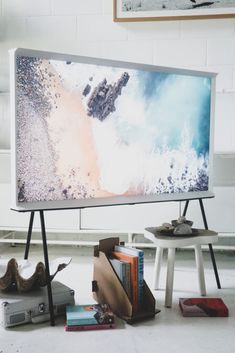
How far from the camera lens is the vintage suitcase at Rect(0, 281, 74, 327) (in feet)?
6.23

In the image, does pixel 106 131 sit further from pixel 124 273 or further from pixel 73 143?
pixel 124 273

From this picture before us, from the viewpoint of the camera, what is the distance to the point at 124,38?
10.3 feet

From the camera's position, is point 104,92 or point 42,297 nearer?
point 42,297

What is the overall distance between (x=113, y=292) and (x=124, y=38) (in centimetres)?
182

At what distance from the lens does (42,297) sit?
6.49 feet

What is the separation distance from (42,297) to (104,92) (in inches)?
37.7

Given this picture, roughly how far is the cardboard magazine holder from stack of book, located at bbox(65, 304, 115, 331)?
0.21 ft

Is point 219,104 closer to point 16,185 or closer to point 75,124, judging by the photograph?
point 75,124

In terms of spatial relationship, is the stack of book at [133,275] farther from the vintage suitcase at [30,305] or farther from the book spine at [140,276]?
the vintage suitcase at [30,305]

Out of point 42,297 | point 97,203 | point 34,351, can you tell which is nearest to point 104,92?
point 97,203

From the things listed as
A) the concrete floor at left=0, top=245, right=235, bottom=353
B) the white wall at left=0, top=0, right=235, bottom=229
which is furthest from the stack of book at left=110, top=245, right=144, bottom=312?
the white wall at left=0, top=0, right=235, bottom=229

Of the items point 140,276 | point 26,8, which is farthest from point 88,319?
point 26,8

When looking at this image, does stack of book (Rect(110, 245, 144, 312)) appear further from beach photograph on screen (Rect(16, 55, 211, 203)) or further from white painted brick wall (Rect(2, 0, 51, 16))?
white painted brick wall (Rect(2, 0, 51, 16))

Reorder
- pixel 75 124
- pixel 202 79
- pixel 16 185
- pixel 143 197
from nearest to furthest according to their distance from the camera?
pixel 16 185 → pixel 75 124 → pixel 143 197 → pixel 202 79
